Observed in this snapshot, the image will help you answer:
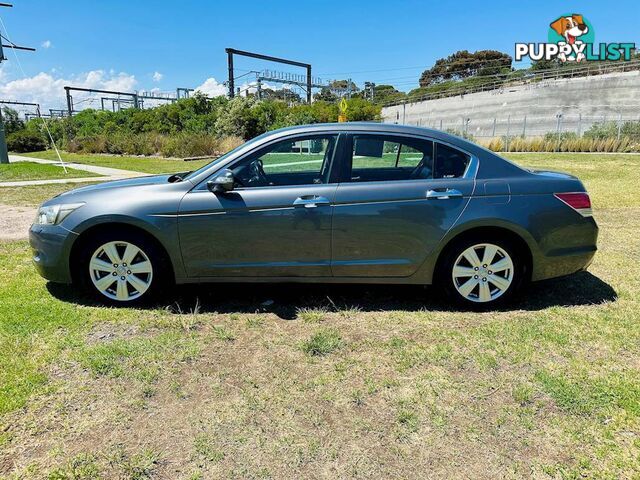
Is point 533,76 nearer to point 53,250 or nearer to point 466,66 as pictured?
point 466,66

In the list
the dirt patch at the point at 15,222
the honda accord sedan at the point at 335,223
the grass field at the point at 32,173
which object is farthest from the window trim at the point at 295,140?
the grass field at the point at 32,173

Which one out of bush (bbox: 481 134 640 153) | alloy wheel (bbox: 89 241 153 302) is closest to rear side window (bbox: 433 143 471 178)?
alloy wheel (bbox: 89 241 153 302)

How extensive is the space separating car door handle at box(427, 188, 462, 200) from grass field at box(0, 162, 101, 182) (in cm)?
1471

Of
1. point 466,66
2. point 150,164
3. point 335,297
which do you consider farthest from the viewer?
point 466,66

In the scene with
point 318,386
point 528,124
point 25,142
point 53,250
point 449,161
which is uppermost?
point 528,124

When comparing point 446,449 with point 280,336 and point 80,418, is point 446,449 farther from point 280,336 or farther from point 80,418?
point 80,418

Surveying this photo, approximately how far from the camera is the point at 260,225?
389 cm

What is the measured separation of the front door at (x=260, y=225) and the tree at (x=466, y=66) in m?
89.4

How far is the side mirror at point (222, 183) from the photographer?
381 centimetres

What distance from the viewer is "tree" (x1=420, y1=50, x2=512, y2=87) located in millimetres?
85125

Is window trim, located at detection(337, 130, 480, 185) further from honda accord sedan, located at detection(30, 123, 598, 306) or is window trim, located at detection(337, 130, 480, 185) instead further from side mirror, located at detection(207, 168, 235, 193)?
side mirror, located at detection(207, 168, 235, 193)

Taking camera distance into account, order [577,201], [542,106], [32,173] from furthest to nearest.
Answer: [542,106] < [32,173] < [577,201]

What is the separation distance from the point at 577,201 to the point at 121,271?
402 cm

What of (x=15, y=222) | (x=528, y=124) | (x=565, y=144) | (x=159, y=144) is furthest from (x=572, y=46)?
(x=15, y=222)
